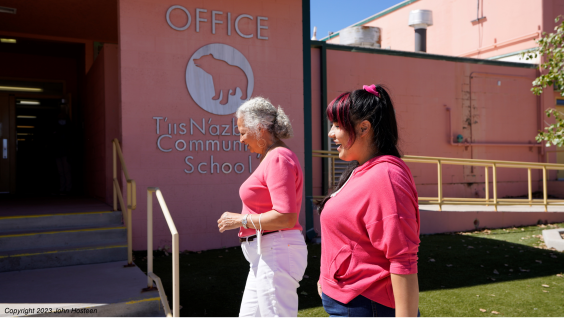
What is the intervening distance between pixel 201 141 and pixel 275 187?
4623 millimetres

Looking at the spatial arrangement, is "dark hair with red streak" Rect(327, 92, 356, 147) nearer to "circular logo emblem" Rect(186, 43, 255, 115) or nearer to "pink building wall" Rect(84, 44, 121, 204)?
A: "circular logo emblem" Rect(186, 43, 255, 115)

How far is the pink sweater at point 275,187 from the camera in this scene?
7.57 feet

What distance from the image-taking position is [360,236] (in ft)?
5.41

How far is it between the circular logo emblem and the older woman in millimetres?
4468

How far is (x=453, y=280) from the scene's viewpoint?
527 centimetres

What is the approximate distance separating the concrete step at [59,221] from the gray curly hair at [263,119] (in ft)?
13.2

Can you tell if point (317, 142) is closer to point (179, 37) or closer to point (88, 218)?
point (179, 37)

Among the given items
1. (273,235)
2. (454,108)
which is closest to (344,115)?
(273,235)

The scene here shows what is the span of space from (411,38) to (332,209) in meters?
15.9

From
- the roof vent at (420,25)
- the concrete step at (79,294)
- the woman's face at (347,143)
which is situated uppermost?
the roof vent at (420,25)

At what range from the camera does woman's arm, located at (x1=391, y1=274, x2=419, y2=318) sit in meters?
1.52

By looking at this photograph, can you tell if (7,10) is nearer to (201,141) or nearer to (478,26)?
(201,141)

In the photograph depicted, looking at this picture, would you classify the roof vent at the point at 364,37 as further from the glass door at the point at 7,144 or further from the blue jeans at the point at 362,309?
the blue jeans at the point at 362,309

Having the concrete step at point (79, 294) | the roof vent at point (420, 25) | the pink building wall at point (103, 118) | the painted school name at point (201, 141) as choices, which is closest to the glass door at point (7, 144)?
the pink building wall at point (103, 118)
